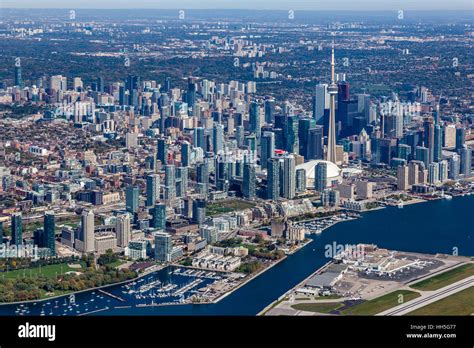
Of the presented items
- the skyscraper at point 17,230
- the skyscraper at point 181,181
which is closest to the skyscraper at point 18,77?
the skyscraper at point 181,181

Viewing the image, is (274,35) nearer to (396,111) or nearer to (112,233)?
(396,111)

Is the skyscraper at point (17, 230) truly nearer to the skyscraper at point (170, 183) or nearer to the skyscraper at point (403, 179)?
the skyscraper at point (170, 183)

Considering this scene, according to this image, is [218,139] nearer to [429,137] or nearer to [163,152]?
[163,152]

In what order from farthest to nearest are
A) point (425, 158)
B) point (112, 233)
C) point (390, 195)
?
point (425, 158) → point (390, 195) → point (112, 233)

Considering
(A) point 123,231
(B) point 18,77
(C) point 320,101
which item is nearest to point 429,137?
(C) point 320,101

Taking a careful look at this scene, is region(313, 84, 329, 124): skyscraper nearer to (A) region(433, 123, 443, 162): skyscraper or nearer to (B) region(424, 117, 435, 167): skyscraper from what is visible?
(B) region(424, 117, 435, 167): skyscraper
